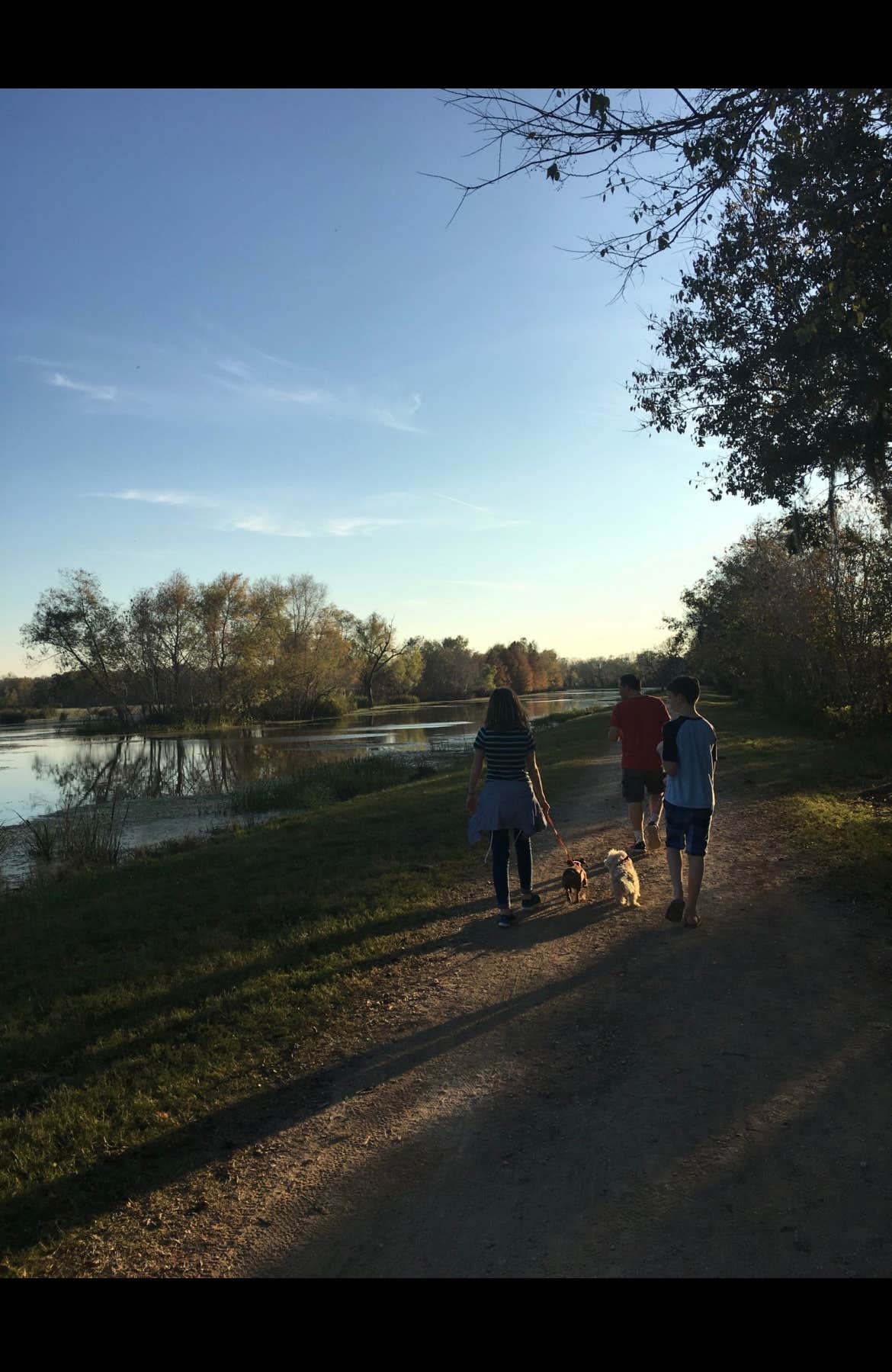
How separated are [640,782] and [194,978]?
16.6 ft

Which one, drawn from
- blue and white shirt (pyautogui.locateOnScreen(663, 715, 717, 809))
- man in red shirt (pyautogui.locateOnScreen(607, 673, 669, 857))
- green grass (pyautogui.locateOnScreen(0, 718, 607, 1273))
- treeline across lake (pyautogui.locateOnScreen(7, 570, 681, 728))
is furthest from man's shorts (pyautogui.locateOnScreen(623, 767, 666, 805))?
treeline across lake (pyautogui.locateOnScreen(7, 570, 681, 728))

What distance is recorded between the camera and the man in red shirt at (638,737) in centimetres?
867

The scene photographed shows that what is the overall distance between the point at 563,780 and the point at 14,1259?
1444cm

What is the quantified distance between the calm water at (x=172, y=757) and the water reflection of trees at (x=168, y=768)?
4 cm

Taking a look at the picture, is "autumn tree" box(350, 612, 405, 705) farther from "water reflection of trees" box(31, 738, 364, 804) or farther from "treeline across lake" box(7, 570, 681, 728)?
"water reflection of trees" box(31, 738, 364, 804)

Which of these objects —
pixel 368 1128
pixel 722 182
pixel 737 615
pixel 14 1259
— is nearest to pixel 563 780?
pixel 722 182

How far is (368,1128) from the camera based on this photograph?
3.80 meters

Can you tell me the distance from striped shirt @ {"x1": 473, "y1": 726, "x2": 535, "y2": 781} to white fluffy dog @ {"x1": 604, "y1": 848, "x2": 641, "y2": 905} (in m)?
1.25

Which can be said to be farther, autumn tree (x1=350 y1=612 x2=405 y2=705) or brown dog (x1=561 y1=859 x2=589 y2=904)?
autumn tree (x1=350 y1=612 x2=405 y2=705)

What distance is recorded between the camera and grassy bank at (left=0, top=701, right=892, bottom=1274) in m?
3.80

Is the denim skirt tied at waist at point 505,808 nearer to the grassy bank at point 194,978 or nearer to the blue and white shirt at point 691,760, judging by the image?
the grassy bank at point 194,978

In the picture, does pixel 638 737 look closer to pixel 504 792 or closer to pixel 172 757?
pixel 504 792

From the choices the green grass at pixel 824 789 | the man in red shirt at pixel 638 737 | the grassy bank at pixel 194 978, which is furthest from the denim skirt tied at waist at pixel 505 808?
the green grass at pixel 824 789
